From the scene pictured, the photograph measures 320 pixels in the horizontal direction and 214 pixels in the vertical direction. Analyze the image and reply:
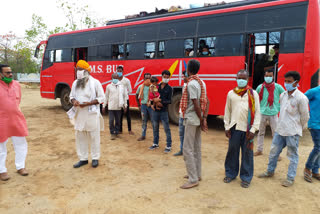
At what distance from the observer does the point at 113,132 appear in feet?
19.9

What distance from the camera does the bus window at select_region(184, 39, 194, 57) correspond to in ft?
23.5

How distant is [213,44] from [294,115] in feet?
12.8

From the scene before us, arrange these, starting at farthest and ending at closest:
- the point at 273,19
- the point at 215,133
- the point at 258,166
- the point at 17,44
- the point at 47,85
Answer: the point at 17,44 < the point at 47,85 < the point at 215,133 < the point at 273,19 < the point at 258,166

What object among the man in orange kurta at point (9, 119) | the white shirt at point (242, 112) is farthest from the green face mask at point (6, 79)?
the white shirt at point (242, 112)

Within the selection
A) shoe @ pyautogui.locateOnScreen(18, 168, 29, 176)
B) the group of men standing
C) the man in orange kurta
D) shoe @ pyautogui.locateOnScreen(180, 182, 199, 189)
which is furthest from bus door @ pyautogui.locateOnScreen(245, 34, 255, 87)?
shoe @ pyautogui.locateOnScreen(18, 168, 29, 176)

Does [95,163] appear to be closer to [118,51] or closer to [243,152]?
[243,152]

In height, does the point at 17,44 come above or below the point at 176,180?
above

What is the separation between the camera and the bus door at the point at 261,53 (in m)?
6.44

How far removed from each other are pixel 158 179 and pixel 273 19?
4.88m

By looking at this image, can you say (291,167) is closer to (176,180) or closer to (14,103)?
(176,180)

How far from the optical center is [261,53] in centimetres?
736

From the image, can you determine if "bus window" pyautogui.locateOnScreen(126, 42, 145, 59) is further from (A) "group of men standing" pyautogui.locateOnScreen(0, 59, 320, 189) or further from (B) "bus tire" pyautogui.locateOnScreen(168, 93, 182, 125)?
(A) "group of men standing" pyautogui.locateOnScreen(0, 59, 320, 189)

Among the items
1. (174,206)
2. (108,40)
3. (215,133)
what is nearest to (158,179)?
(174,206)

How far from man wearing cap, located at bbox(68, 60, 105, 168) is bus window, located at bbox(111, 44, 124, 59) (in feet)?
15.6
